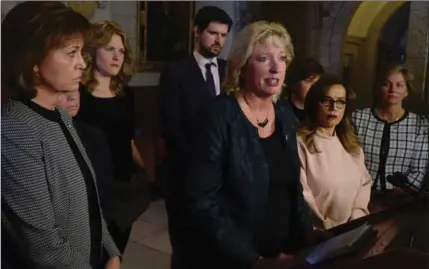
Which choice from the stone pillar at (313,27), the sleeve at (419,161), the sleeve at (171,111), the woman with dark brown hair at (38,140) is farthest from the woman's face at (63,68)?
the sleeve at (419,161)

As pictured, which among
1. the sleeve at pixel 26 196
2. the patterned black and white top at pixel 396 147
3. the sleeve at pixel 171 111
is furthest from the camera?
the patterned black and white top at pixel 396 147

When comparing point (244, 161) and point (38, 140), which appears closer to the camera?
point (38, 140)

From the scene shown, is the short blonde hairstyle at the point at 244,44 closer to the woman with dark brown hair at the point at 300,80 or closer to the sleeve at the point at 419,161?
→ the woman with dark brown hair at the point at 300,80

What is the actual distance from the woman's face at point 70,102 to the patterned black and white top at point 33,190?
0.03 metres

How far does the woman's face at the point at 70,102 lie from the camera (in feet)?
2.64

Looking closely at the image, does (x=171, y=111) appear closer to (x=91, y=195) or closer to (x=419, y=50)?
(x=91, y=195)

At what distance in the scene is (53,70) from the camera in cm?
79

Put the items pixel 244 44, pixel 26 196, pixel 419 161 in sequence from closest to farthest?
pixel 26 196 → pixel 244 44 → pixel 419 161

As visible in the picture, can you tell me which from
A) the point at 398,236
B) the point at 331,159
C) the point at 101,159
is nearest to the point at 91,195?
the point at 101,159

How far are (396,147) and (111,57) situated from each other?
50 centimetres

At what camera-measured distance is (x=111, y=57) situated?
2.75 feet

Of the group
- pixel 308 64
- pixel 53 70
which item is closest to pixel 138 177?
pixel 53 70

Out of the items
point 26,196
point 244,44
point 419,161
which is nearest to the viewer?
point 26,196

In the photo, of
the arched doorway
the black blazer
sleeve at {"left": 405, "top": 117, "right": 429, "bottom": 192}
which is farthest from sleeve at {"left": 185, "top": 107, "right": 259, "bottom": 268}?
sleeve at {"left": 405, "top": 117, "right": 429, "bottom": 192}
